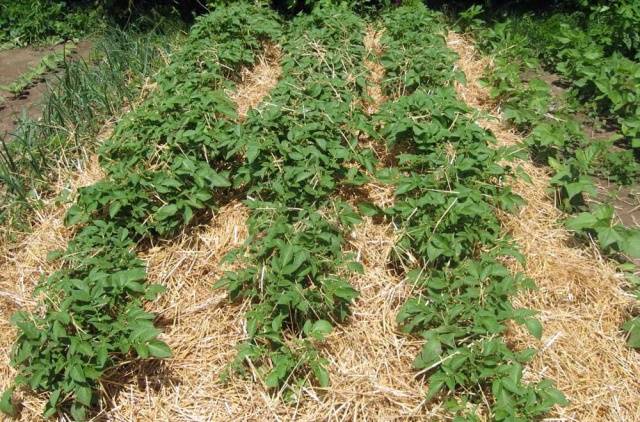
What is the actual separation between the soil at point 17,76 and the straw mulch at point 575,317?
129 inches

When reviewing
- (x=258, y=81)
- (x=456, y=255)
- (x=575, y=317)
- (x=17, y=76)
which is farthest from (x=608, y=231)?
(x=17, y=76)

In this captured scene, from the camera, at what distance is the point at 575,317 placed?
3.06 meters

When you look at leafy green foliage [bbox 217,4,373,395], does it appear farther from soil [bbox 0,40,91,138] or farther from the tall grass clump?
soil [bbox 0,40,91,138]

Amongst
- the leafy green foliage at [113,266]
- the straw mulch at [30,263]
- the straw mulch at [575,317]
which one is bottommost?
the straw mulch at [575,317]

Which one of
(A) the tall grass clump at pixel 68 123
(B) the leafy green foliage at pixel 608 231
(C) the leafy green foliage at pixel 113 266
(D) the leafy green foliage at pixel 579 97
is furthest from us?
(A) the tall grass clump at pixel 68 123

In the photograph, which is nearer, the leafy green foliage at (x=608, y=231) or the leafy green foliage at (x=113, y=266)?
the leafy green foliage at (x=113, y=266)

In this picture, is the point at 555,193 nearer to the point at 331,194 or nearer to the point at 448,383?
the point at 331,194

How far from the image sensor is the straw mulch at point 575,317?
8.98ft

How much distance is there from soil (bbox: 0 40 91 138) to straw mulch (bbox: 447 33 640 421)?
3281mm

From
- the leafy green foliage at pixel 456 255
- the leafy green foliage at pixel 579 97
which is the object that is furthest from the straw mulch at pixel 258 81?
the leafy green foliage at pixel 579 97

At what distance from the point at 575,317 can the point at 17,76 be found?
Result: 486 cm

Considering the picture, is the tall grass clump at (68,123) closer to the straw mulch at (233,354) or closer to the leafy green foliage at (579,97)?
the straw mulch at (233,354)

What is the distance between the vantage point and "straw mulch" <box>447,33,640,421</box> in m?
2.74

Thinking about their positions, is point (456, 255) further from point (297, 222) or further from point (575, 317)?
point (297, 222)
